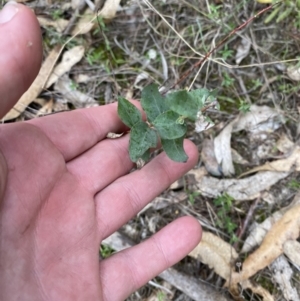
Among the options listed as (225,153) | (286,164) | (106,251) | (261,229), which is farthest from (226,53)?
(106,251)

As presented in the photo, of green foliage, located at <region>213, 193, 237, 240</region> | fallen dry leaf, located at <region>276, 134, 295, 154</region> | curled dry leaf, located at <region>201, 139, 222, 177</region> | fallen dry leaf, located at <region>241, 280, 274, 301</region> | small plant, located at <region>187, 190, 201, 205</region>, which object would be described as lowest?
fallen dry leaf, located at <region>241, 280, 274, 301</region>

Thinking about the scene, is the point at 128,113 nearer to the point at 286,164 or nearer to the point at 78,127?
the point at 78,127

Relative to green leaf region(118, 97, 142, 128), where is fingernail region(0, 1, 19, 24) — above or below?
above

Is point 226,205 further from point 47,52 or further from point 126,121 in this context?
point 47,52

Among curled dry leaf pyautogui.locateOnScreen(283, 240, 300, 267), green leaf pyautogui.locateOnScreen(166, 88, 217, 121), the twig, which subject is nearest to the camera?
green leaf pyautogui.locateOnScreen(166, 88, 217, 121)

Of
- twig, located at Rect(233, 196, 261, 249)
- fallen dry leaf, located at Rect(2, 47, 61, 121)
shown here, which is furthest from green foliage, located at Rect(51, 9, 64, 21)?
twig, located at Rect(233, 196, 261, 249)

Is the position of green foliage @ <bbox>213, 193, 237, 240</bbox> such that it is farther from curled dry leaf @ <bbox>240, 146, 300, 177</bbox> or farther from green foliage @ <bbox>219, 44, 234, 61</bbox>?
green foliage @ <bbox>219, 44, 234, 61</bbox>

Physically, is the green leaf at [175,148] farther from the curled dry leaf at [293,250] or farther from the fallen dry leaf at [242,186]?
the curled dry leaf at [293,250]

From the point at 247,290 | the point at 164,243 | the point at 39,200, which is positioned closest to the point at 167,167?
the point at 164,243
